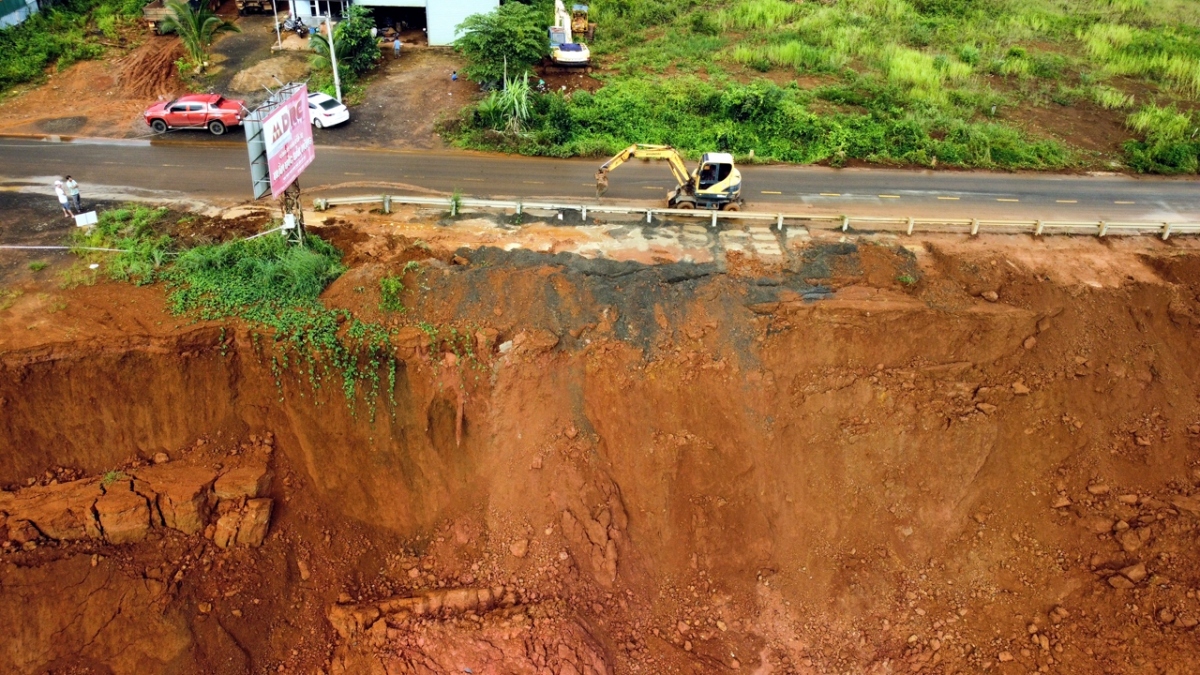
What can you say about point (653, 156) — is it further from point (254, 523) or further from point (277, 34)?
point (277, 34)

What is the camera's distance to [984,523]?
60.9 ft

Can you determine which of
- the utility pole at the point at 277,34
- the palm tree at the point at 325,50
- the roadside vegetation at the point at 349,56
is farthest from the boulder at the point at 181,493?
the utility pole at the point at 277,34

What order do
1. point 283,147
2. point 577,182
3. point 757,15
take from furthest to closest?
point 757,15, point 577,182, point 283,147

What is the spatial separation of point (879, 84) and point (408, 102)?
20056 mm

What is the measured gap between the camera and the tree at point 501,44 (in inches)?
1158

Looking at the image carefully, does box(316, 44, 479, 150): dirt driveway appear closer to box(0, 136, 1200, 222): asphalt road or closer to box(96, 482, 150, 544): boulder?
box(0, 136, 1200, 222): asphalt road

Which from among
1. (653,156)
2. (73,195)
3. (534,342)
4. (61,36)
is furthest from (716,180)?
(61,36)

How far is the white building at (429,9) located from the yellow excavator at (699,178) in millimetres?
15453

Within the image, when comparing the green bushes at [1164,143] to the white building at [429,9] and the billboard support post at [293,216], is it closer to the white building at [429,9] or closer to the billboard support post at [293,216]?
the white building at [429,9]

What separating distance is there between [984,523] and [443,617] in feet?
42.5

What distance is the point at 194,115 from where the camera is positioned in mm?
→ 27312

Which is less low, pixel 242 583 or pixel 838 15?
pixel 838 15

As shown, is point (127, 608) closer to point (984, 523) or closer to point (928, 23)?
point (984, 523)

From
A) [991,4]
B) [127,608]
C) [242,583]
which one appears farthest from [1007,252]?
[991,4]
